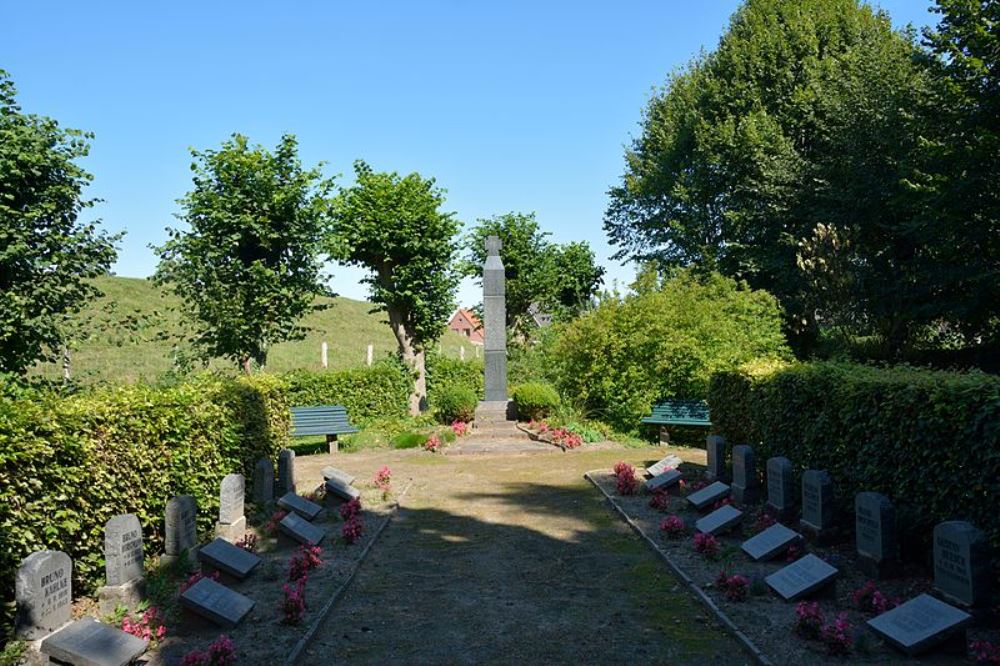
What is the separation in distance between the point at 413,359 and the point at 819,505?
698 inches

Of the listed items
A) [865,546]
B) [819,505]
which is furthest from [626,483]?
[865,546]

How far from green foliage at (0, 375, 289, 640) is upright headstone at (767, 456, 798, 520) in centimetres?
735

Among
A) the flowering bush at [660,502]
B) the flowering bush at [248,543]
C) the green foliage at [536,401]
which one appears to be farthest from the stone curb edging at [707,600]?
the green foliage at [536,401]

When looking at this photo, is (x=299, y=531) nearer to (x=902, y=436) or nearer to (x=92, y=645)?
(x=92, y=645)

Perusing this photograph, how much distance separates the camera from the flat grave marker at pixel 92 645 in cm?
525

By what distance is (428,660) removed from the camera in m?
5.87

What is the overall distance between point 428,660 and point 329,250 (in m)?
Answer: 15.8

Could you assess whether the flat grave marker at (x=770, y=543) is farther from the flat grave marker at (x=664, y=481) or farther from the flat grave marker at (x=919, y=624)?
the flat grave marker at (x=664, y=481)

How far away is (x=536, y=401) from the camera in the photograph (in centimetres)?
2050

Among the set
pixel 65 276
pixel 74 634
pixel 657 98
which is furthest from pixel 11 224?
pixel 657 98

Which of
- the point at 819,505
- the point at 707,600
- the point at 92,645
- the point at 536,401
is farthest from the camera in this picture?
the point at 536,401

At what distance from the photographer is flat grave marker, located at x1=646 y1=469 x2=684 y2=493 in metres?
12.0

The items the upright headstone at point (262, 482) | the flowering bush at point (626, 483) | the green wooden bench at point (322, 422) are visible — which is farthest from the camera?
the green wooden bench at point (322, 422)

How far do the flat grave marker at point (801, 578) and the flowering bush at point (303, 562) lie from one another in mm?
4771
